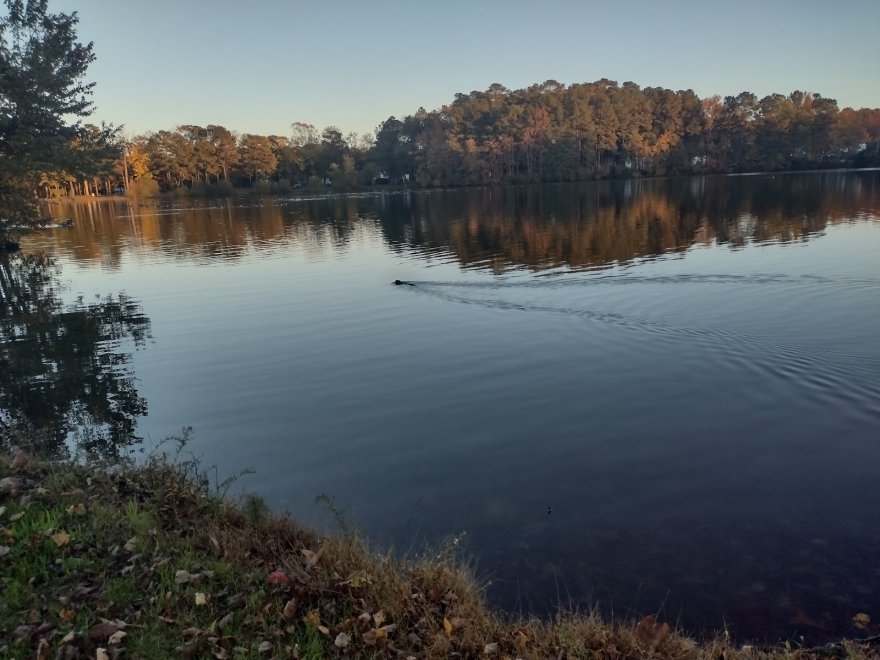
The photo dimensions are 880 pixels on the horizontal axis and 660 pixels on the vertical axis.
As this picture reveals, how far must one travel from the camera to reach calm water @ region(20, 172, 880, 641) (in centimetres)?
689

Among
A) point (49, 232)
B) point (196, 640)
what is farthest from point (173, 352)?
point (49, 232)

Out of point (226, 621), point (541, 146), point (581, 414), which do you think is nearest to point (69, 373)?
point (226, 621)

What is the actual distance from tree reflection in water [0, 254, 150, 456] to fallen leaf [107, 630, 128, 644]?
6067 mm

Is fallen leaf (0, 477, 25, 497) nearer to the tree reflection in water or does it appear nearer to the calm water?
the tree reflection in water

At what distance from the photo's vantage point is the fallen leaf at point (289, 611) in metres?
5.03

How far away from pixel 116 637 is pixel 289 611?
1350 millimetres

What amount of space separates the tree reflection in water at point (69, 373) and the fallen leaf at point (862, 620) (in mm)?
10980

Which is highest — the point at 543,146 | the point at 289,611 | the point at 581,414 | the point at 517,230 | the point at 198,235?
the point at 543,146

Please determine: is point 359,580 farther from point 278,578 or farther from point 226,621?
point 226,621

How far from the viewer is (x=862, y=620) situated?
5.73 meters

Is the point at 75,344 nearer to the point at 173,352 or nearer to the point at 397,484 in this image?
the point at 173,352

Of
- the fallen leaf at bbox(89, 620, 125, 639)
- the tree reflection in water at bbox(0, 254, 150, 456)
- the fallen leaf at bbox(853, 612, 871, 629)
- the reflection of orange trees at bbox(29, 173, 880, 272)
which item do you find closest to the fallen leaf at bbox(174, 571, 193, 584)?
the fallen leaf at bbox(89, 620, 125, 639)

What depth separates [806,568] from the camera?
6.67 m

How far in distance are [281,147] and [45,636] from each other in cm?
15259
